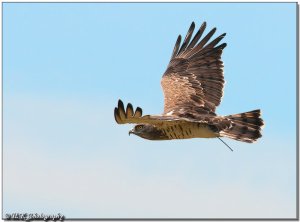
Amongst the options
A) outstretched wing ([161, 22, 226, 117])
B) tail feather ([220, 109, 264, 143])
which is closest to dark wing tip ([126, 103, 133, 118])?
tail feather ([220, 109, 264, 143])

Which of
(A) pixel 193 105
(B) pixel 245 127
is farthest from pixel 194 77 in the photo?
(B) pixel 245 127

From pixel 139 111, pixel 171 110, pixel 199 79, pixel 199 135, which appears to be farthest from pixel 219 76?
pixel 139 111

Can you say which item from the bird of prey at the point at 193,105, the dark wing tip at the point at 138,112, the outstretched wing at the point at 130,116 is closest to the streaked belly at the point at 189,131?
the bird of prey at the point at 193,105

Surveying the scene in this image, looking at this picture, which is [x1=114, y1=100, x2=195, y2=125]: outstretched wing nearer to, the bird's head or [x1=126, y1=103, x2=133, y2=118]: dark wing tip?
[x1=126, y1=103, x2=133, y2=118]: dark wing tip

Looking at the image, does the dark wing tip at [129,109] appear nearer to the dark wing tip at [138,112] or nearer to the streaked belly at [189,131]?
the dark wing tip at [138,112]

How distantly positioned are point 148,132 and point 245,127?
1.64 meters

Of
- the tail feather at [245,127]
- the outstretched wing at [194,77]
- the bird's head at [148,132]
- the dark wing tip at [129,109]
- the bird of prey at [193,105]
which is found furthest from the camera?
the outstretched wing at [194,77]

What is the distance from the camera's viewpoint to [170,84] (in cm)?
1384

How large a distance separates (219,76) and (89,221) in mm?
4012

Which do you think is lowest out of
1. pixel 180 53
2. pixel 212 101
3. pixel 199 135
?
pixel 199 135

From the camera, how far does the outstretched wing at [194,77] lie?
42.5 ft

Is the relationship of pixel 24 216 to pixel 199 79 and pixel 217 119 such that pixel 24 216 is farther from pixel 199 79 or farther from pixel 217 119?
pixel 199 79

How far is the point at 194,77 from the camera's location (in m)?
13.8

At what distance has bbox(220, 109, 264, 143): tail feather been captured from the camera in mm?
11680
